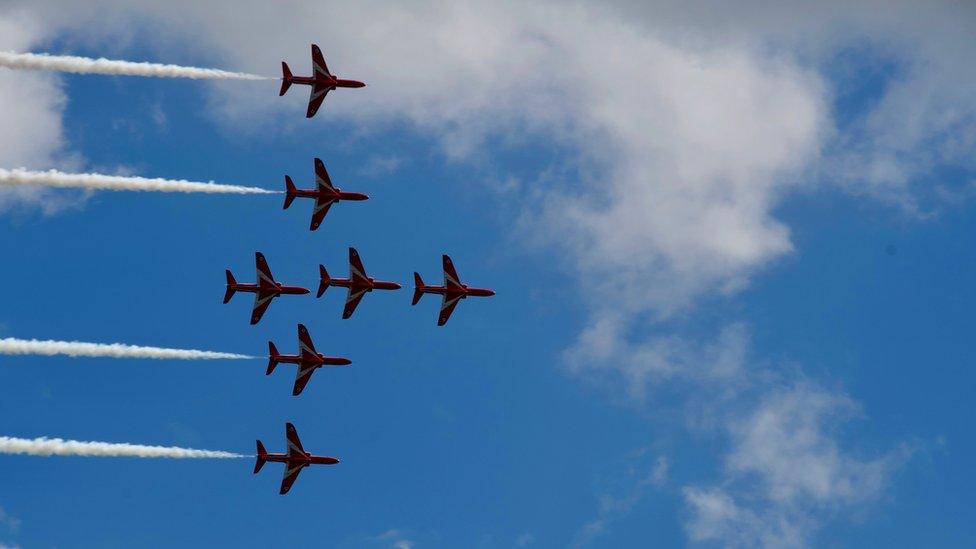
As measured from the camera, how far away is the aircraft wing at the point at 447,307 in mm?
141500

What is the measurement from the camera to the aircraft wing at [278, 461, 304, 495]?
5443 inches

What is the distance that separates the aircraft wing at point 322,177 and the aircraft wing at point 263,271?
7.13m

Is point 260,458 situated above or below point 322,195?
below

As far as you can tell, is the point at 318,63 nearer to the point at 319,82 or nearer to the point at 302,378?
the point at 319,82

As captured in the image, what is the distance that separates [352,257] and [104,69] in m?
30.2

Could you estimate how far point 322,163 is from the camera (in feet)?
451

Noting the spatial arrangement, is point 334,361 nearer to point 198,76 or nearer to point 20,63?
point 198,76

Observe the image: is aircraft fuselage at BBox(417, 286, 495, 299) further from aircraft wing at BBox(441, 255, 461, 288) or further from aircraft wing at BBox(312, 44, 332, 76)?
aircraft wing at BBox(312, 44, 332, 76)

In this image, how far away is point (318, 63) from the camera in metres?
132

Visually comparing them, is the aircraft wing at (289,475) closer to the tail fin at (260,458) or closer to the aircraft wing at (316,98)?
the tail fin at (260,458)

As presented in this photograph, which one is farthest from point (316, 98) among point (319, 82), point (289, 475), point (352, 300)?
point (289, 475)

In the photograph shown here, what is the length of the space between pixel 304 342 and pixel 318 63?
861 inches

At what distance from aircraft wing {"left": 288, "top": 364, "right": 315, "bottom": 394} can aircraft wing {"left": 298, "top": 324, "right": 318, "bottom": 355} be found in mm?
1195

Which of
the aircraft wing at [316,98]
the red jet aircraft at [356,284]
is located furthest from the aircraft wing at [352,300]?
the aircraft wing at [316,98]
